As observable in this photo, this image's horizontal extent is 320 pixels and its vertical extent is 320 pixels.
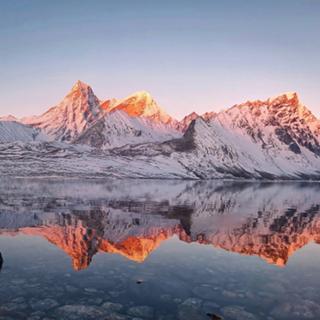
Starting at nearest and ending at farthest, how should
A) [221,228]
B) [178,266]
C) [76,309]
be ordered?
[76,309] < [178,266] < [221,228]

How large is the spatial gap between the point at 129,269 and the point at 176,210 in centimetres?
3616

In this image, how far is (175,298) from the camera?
76.9ft

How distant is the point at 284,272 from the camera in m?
Answer: 30.5

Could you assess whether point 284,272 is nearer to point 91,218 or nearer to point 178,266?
point 178,266

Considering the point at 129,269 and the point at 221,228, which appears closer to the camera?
the point at 129,269

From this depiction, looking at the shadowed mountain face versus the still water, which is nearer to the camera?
the still water

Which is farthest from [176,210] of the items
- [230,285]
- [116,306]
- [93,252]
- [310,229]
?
[116,306]

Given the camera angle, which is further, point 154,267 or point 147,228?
point 147,228

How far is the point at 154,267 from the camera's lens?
30.5 metres

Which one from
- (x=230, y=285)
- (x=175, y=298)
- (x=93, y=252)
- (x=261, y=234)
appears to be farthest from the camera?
(x=261, y=234)

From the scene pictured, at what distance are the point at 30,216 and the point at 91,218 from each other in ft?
25.2

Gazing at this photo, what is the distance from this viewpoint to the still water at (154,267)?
21641mm

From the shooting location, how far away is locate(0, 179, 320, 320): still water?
21641 millimetres

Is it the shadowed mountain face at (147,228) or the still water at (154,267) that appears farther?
the shadowed mountain face at (147,228)
